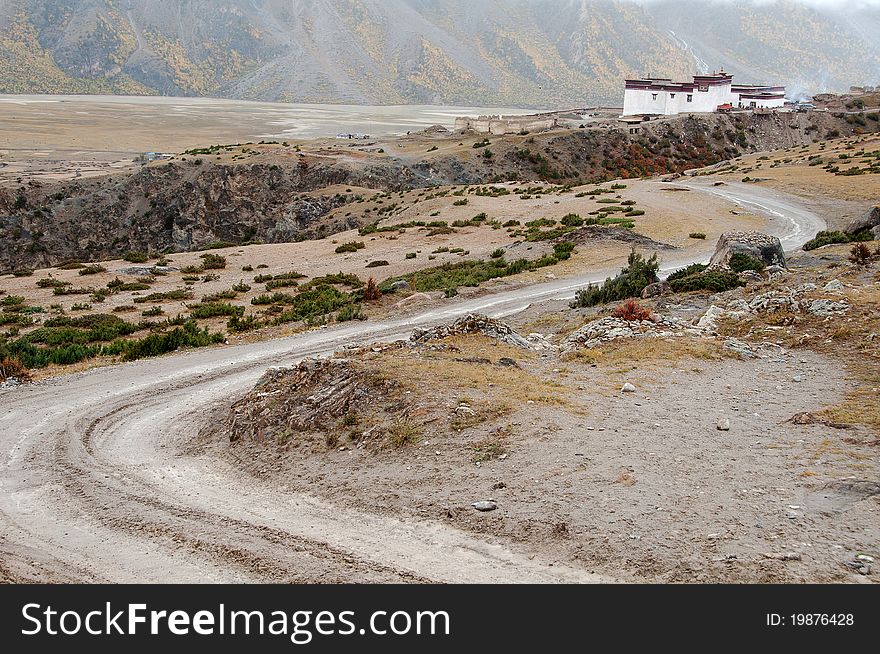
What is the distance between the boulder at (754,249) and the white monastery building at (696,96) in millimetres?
75827

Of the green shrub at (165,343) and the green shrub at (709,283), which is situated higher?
the green shrub at (709,283)

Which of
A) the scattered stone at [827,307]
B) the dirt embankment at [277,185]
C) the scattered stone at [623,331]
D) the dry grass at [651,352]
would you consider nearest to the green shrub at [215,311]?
the scattered stone at [623,331]

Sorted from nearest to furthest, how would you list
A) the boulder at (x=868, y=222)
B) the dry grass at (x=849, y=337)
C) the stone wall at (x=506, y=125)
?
the dry grass at (x=849, y=337) → the boulder at (x=868, y=222) → the stone wall at (x=506, y=125)

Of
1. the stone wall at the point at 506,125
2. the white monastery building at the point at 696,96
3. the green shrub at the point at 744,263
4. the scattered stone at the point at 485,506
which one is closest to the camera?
the scattered stone at the point at 485,506

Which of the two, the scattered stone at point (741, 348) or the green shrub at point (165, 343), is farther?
the green shrub at point (165, 343)

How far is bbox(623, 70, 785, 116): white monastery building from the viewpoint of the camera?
91625mm

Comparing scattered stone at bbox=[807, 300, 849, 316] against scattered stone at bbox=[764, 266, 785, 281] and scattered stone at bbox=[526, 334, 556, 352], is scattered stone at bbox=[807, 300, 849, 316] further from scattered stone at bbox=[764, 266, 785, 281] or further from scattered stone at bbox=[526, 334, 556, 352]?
scattered stone at bbox=[526, 334, 556, 352]

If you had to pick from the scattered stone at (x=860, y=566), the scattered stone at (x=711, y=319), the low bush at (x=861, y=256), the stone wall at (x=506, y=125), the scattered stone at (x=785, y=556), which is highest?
the stone wall at (x=506, y=125)

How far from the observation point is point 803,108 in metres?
92.8

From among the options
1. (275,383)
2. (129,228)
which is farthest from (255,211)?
(275,383)

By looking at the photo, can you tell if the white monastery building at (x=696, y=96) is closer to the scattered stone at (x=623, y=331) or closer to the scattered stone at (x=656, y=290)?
the scattered stone at (x=656, y=290)

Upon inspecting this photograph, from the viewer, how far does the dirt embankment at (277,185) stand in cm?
6053

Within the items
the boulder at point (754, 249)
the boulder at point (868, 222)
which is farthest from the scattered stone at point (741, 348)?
the boulder at point (868, 222)

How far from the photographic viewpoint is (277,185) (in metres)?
67.8
